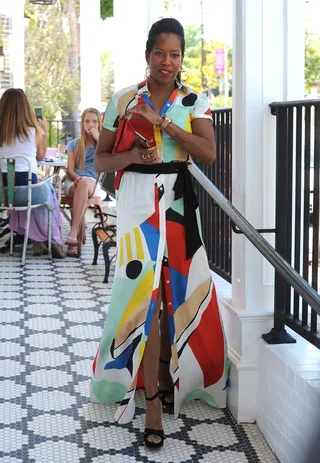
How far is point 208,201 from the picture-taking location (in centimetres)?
420

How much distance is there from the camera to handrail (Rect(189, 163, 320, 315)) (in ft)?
7.44

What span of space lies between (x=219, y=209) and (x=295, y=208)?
3.39 feet

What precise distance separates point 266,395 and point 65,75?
2157 cm

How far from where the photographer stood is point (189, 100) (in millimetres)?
2963

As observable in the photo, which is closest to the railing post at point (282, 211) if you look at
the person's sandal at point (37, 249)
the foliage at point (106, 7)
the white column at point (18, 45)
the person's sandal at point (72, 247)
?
the person's sandal at point (72, 247)

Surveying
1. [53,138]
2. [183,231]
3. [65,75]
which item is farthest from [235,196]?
[65,75]

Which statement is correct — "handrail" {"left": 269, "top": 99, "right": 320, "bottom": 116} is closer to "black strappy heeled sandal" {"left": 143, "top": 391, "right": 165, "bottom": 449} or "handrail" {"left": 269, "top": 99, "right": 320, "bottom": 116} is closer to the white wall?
the white wall

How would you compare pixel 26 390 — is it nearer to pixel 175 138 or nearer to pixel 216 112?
pixel 175 138

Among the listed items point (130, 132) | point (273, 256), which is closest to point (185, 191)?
point (130, 132)

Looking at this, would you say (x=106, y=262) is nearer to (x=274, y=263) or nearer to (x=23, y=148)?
(x=23, y=148)

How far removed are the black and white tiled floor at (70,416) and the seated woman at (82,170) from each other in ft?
6.43

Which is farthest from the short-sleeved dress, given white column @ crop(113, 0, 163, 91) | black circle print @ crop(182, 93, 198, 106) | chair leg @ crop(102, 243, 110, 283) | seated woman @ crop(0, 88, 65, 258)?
white column @ crop(113, 0, 163, 91)

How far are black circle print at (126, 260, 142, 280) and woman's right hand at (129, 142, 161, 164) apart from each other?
0.37 metres

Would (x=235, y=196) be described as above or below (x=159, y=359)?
above
